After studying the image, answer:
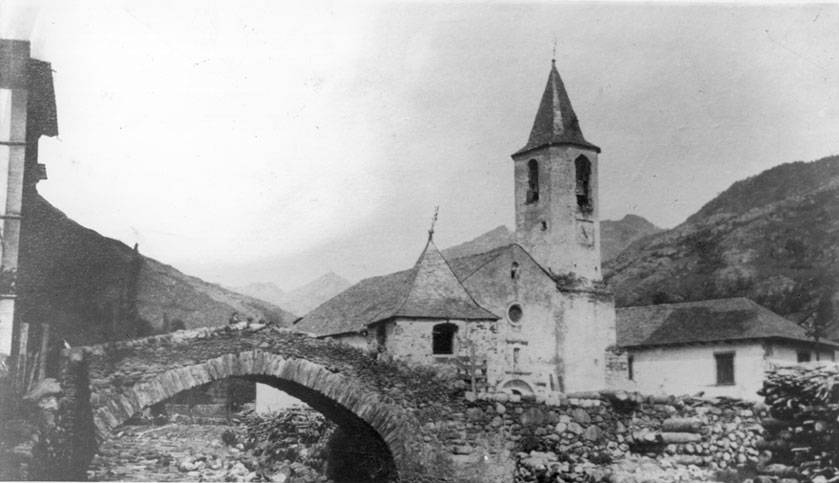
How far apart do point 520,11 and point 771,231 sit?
22987 mm

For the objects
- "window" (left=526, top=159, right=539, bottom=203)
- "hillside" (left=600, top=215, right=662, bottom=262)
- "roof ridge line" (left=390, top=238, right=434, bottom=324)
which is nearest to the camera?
"roof ridge line" (left=390, top=238, right=434, bottom=324)

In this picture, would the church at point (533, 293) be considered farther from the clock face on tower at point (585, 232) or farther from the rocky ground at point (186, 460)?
the rocky ground at point (186, 460)

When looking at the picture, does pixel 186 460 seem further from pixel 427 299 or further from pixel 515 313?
pixel 515 313

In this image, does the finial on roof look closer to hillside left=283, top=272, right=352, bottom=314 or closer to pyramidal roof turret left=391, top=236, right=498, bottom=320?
pyramidal roof turret left=391, top=236, right=498, bottom=320

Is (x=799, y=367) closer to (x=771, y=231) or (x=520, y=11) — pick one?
(x=520, y=11)

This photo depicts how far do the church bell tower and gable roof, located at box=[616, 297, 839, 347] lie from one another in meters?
3.50

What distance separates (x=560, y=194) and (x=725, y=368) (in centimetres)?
792

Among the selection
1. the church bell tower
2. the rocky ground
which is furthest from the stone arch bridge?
the church bell tower

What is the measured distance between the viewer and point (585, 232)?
93.1 ft

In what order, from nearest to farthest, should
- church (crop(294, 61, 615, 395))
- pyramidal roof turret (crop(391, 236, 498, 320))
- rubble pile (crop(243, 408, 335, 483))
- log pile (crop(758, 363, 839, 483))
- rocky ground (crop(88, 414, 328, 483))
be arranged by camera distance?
1. log pile (crop(758, 363, 839, 483))
2. rocky ground (crop(88, 414, 328, 483))
3. rubble pile (crop(243, 408, 335, 483))
4. pyramidal roof turret (crop(391, 236, 498, 320))
5. church (crop(294, 61, 615, 395))

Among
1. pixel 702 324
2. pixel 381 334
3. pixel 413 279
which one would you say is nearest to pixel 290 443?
pixel 381 334

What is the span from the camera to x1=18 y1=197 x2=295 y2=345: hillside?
12.8 meters

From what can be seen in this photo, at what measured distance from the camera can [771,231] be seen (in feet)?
107

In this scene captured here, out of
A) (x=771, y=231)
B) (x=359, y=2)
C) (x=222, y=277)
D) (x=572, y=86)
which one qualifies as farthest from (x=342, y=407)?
(x=771, y=231)
